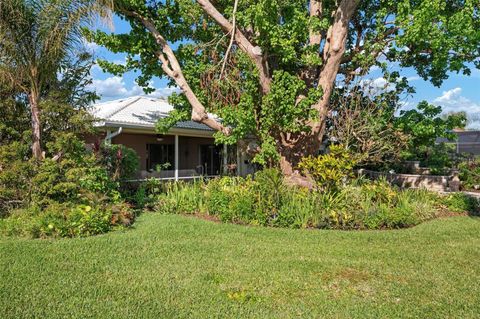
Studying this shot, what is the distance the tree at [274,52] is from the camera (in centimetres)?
1099

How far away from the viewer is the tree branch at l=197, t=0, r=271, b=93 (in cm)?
1169

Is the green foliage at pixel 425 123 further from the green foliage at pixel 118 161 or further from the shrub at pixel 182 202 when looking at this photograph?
the green foliage at pixel 118 161

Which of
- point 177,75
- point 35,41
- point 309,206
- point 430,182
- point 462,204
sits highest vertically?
point 35,41

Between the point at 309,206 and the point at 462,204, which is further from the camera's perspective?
the point at 462,204

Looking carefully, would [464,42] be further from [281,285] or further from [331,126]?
[281,285]

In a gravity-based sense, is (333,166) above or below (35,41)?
below

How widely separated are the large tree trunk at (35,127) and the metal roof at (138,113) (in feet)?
12.4

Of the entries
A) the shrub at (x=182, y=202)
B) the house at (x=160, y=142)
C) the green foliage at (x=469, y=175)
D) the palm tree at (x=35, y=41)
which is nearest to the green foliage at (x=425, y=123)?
the green foliage at (x=469, y=175)

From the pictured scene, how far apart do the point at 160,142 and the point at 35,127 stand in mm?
10062

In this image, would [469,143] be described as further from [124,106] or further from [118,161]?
[118,161]

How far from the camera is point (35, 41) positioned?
30.5ft

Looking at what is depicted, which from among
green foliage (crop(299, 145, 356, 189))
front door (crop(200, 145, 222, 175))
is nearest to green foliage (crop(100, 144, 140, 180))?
green foliage (crop(299, 145, 356, 189))

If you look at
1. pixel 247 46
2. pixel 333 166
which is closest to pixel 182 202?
pixel 333 166

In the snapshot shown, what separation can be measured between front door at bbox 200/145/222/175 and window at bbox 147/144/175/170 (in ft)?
6.97
